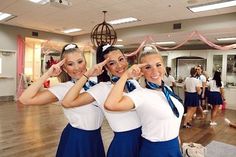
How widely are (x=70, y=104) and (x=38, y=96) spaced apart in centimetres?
25

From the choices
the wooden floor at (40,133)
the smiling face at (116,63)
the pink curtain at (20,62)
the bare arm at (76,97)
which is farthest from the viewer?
the pink curtain at (20,62)

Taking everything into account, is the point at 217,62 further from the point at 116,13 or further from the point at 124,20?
the point at 116,13

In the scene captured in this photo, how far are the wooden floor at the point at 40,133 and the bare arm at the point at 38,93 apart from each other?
234cm

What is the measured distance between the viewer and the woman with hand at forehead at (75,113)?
1.47 m

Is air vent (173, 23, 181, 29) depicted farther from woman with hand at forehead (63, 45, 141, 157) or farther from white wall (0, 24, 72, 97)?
woman with hand at forehead (63, 45, 141, 157)

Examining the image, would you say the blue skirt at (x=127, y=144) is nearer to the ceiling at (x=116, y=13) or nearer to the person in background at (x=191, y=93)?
A: the ceiling at (x=116, y=13)

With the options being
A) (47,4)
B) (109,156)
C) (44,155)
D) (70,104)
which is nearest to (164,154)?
(109,156)

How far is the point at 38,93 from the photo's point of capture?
145cm

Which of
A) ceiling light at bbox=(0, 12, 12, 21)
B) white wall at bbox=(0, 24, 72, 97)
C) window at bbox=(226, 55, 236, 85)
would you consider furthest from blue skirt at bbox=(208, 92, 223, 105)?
white wall at bbox=(0, 24, 72, 97)

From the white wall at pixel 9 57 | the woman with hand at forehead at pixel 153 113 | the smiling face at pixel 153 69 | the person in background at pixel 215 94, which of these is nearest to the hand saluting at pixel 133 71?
the woman with hand at forehead at pixel 153 113

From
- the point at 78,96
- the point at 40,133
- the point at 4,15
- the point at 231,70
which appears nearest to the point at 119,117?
the point at 78,96

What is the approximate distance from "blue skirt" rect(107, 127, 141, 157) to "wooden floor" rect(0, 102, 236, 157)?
2496 mm

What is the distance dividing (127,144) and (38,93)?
0.64 metres

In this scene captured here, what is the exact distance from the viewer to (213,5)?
5340 millimetres
